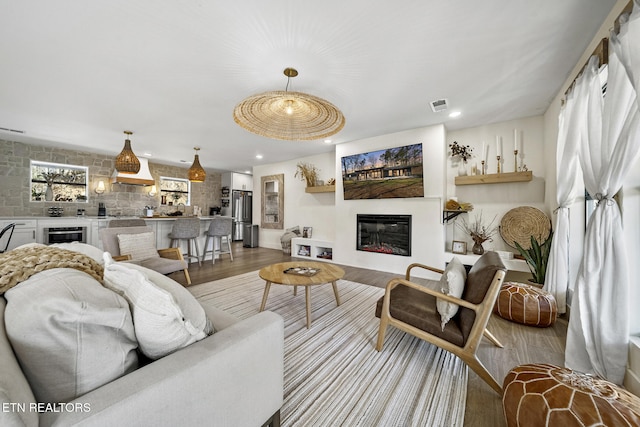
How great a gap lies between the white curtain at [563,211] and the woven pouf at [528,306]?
22 cm

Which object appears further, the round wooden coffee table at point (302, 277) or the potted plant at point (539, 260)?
the potted plant at point (539, 260)

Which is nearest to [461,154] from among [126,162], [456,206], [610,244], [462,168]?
[462,168]

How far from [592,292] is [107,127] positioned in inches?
247

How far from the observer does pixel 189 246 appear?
4.78 metres

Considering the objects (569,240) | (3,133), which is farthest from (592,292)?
Answer: (3,133)

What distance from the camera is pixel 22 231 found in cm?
421

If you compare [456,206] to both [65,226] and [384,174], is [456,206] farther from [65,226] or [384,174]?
[65,226]

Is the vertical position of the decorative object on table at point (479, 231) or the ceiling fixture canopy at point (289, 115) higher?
the ceiling fixture canopy at point (289, 115)

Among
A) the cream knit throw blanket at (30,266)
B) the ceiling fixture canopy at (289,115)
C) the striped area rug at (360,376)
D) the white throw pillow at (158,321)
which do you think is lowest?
the striped area rug at (360,376)

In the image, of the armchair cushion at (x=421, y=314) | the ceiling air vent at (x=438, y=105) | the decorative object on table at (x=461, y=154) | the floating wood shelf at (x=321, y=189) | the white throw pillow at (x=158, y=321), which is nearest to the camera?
the white throw pillow at (x=158, y=321)

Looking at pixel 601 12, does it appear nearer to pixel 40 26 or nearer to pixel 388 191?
pixel 388 191

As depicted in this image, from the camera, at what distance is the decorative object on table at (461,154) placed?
3.99 m

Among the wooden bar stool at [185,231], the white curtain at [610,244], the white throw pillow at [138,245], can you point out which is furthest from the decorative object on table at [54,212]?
the white curtain at [610,244]

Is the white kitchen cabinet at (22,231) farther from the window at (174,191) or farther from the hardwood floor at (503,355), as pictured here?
the hardwood floor at (503,355)
